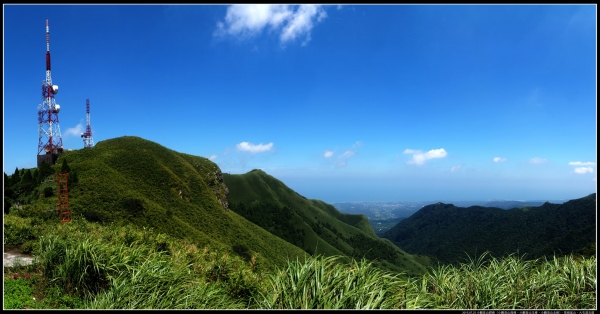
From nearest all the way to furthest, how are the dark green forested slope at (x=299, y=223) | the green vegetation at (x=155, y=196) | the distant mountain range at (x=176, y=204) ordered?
1. the green vegetation at (x=155, y=196)
2. the distant mountain range at (x=176, y=204)
3. the dark green forested slope at (x=299, y=223)

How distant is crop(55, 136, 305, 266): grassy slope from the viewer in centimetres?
4912

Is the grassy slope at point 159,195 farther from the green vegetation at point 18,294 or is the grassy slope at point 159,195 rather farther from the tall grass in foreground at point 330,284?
the tall grass in foreground at point 330,284

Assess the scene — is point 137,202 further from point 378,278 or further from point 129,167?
point 378,278

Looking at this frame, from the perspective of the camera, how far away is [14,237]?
1508 centimetres

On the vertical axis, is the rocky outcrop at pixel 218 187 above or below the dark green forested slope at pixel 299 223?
above

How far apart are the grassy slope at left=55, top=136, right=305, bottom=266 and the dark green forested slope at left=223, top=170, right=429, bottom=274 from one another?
35691 mm

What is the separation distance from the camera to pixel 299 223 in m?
127

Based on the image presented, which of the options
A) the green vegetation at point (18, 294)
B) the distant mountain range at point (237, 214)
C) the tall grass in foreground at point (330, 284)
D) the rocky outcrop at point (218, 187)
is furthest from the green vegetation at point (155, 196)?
the tall grass in foreground at point (330, 284)

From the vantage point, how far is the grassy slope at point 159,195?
49125mm

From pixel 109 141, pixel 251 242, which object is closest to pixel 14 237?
pixel 251 242

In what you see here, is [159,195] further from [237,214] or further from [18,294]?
[18,294]

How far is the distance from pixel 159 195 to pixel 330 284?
66060mm

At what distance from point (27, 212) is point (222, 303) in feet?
103

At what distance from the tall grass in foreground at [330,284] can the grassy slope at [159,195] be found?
1422 inches
